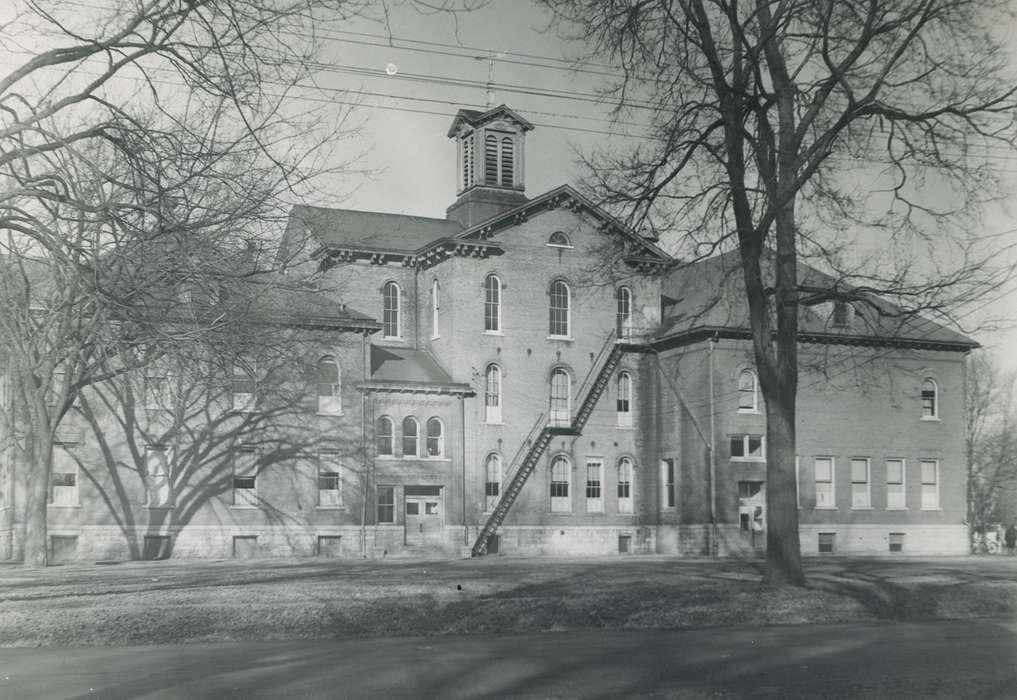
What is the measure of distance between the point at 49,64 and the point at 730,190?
14310 millimetres

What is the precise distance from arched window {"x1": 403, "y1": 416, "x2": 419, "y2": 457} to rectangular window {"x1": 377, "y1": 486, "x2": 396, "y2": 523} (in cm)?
155

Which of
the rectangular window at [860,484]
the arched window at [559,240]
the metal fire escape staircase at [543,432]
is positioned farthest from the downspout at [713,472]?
the rectangular window at [860,484]

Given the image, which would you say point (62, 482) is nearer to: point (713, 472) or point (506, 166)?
point (506, 166)

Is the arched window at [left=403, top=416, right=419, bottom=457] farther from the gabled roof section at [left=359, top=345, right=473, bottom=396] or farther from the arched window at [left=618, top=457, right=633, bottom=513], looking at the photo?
the arched window at [left=618, top=457, right=633, bottom=513]

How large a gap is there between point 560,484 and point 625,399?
4.84 m

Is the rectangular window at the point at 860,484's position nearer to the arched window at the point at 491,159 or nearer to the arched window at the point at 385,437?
the arched window at the point at 491,159

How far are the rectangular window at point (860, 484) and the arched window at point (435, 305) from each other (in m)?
18.9

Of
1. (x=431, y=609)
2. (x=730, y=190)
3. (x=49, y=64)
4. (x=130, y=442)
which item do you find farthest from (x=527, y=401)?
(x=49, y=64)

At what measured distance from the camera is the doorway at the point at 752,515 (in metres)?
50.0

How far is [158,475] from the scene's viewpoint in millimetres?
44531

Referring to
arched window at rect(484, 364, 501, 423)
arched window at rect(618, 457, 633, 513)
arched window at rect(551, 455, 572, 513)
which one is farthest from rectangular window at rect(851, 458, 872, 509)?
arched window at rect(484, 364, 501, 423)

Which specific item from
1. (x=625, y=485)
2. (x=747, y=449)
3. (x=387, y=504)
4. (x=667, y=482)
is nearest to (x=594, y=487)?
(x=625, y=485)

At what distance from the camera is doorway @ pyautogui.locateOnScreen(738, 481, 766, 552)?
50031 millimetres

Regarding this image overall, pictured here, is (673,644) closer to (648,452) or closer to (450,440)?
(450,440)
